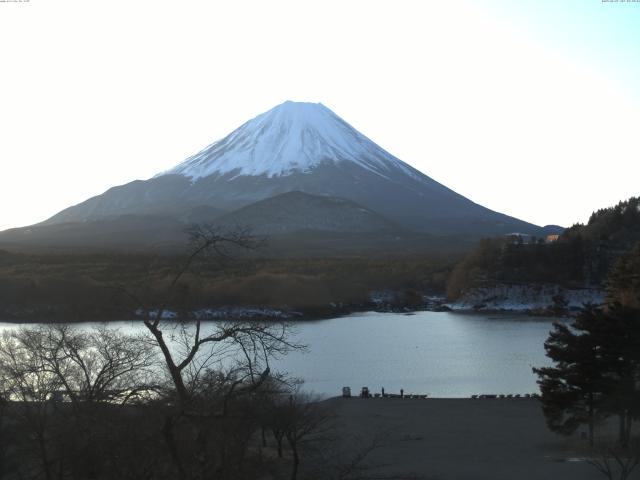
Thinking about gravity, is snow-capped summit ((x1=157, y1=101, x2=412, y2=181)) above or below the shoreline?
above

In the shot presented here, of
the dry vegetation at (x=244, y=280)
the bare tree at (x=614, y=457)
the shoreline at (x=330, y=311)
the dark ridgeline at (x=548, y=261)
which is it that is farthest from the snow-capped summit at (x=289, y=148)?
the bare tree at (x=614, y=457)

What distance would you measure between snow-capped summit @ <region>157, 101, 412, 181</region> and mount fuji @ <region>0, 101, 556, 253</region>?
12 centimetres

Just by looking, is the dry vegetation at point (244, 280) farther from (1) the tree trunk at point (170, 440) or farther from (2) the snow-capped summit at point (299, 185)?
(2) the snow-capped summit at point (299, 185)

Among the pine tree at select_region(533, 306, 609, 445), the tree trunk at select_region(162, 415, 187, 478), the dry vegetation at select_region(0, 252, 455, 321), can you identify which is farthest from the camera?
the dry vegetation at select_region(0, 252, 455, 321)

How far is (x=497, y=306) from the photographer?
133 feet

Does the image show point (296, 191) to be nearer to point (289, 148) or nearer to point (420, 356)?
point (289, 148)

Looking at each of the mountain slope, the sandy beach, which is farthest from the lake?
the mountain slope

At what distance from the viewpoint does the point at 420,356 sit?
21.4m

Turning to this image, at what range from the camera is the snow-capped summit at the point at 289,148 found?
341ft

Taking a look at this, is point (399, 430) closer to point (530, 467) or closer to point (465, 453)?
point (465, 453)

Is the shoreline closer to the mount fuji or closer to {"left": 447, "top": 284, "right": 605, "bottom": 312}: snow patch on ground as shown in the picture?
{"left": 447, "top": 284, "right": 605, "bottom": 312}: snow patch on ground

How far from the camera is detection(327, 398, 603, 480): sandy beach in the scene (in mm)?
9445

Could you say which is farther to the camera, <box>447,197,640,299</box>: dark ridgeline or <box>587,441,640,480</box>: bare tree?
<box>447,197,640,299</box>: dark ridgeline

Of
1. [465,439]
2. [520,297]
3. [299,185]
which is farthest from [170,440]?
[299,185]
